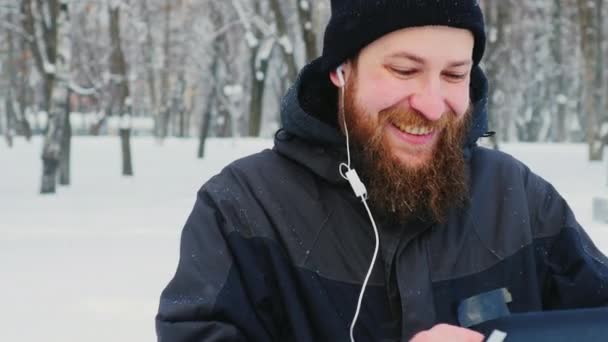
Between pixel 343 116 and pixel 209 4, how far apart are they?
2916 centimetres

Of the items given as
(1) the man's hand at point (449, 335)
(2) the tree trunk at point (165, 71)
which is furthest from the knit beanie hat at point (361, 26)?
(2) the tree trunk at point (165, 71)

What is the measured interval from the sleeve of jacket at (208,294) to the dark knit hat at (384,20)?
49 centimetres

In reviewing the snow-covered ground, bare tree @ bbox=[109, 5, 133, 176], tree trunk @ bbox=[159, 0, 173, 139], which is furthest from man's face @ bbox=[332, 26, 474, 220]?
tree trunk @ bbox=[159, 0, 173, 139]

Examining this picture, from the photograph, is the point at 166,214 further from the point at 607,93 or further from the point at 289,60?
the point at 607,93

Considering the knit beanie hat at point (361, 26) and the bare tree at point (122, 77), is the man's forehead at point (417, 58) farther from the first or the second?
the bare tree at point (122, 77)

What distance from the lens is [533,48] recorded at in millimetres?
38000

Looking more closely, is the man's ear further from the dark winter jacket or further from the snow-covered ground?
the snow-covered ground

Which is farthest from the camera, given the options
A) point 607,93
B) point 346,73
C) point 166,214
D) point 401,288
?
point 607,93

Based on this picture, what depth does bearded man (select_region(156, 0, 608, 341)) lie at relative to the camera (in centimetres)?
204

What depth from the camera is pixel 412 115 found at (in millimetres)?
2088

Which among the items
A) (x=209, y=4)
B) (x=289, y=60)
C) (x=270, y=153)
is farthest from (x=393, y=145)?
(x=209, y=4)

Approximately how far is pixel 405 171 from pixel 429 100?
0.21m

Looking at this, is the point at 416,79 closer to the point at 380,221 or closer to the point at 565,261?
the point at 380,221

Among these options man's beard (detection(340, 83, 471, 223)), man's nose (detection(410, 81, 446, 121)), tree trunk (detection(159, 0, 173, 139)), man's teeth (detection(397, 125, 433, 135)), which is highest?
man's nose (detection(410, 81, 446, 121))
